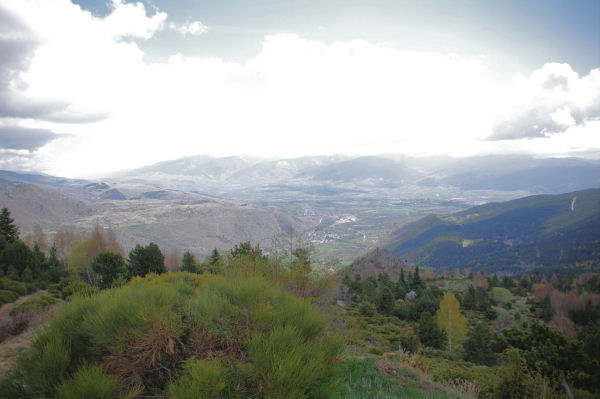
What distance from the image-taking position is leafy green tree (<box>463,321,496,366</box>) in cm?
2575

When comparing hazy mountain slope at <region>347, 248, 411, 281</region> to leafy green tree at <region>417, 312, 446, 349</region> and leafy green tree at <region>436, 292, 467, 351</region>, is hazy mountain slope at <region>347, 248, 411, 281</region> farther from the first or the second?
leafy green tree at <region>417, 312, 446, 349</region>

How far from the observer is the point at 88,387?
390 cm

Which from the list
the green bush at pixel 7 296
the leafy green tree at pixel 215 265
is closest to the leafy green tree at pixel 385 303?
the leafy green tree at pixel 215 265

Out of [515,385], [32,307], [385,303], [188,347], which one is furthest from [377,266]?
[188,347]

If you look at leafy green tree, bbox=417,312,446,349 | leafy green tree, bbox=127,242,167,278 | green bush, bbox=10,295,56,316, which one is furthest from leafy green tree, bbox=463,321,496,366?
leafy green tree, bbox=127,242,167,278

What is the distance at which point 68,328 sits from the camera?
5.15m

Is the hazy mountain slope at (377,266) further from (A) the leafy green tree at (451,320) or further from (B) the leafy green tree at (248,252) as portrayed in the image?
(B) the leafy green tree at (248,252)

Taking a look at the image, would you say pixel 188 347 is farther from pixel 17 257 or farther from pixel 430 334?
pixel 17 257

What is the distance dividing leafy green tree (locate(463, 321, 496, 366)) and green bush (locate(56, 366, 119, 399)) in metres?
31.7

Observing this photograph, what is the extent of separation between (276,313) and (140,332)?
2533 mm

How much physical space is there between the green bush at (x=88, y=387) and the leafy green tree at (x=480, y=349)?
31.7 meters

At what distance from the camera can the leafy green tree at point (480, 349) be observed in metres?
25.8

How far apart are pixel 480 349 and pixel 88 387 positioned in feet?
106

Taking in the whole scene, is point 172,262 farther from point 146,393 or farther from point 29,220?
point 29,220
